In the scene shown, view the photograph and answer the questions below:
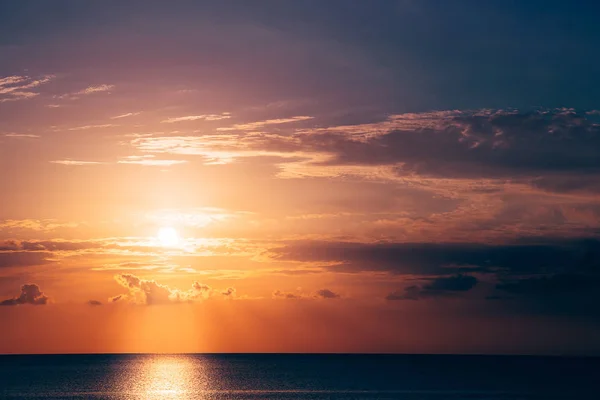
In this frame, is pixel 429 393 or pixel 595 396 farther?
pixel 429 393

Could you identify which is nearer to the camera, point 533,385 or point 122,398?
point 122,398

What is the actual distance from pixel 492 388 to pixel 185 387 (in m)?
78.1

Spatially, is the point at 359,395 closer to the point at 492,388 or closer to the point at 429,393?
the point at 429,393

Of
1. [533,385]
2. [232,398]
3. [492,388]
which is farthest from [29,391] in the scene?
[533,385]

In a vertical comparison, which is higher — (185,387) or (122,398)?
(122,398)

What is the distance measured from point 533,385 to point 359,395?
59692mm

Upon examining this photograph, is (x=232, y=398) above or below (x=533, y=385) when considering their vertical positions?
above

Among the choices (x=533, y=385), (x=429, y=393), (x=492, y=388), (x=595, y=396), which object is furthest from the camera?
(x=533, y=385)

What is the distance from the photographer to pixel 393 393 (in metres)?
160

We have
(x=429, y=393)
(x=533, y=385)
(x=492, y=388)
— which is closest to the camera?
(x=429, y=393)

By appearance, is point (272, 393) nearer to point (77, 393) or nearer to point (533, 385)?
point (77, 393)

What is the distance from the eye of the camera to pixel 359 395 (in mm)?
155375

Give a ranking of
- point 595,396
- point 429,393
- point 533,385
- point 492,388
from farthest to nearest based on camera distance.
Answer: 1. point 533,385
2. point 492,388
3. point 429,393
4. point 595,396

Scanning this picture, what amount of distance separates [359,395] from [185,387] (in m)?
55.7
